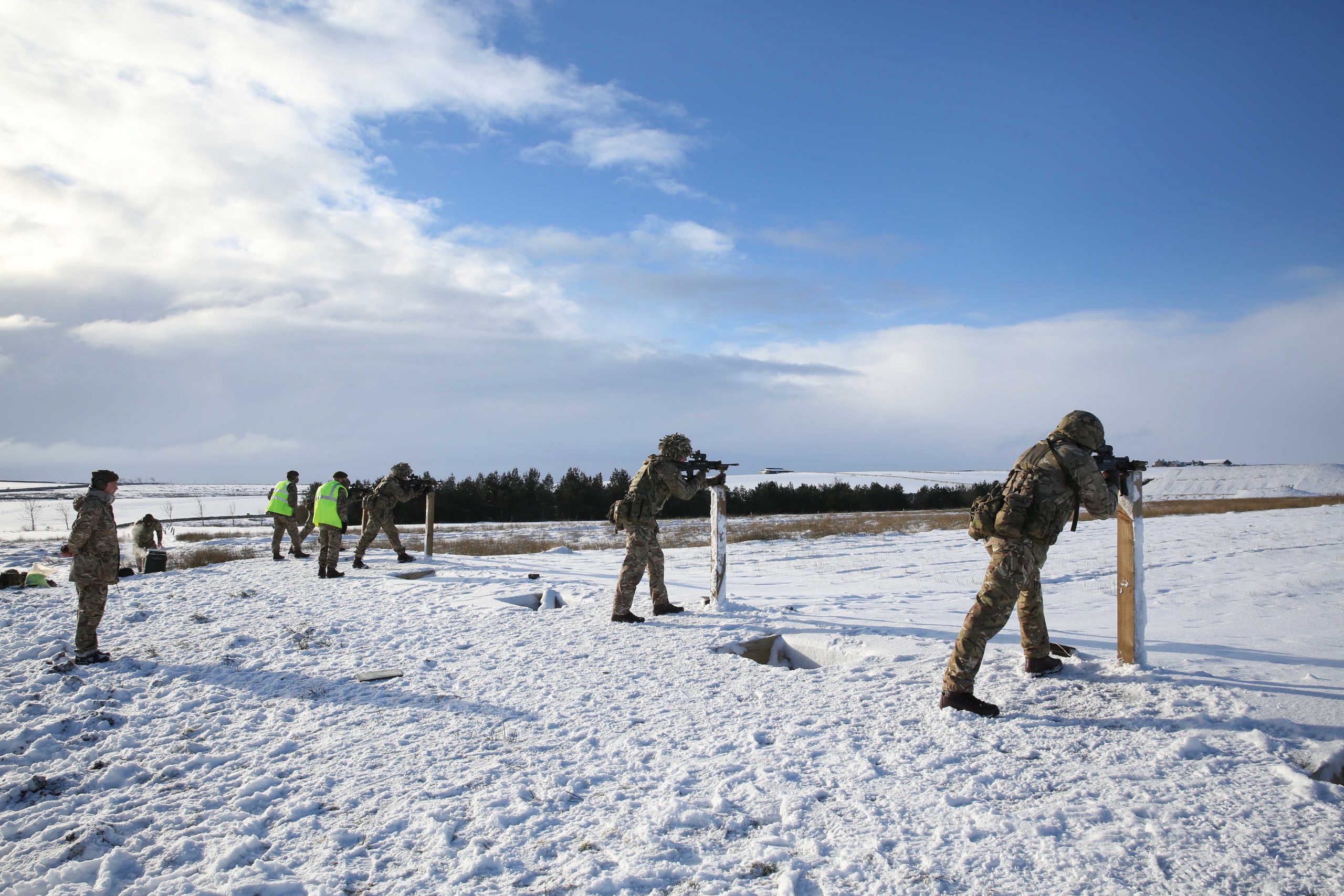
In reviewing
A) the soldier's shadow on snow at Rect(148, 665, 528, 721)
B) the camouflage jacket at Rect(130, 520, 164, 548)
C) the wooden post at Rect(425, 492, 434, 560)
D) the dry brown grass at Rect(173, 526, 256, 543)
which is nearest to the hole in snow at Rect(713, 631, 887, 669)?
the soldier's shadow on snow at Rect(148, 665, 528, 721)

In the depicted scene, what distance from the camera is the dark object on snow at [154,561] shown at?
1286 centimetres

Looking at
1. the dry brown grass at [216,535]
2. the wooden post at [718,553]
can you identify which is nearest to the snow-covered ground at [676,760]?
the wooden post at [718,553]

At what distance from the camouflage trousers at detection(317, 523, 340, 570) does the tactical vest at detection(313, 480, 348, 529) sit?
0.07 m

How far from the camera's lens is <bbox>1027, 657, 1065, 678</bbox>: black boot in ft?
15.9

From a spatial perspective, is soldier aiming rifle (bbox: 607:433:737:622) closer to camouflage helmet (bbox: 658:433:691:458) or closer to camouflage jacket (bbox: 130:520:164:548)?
camouflage helmet (bbox: 658:433:691:458)

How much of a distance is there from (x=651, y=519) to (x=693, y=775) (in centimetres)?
378

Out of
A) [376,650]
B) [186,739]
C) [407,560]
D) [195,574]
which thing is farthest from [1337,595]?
[195,574]

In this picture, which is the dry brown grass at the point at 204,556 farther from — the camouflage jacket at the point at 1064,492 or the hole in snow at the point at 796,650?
the camouflage jacket at the point at 1064,492

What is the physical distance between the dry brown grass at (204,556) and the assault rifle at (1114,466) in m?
14.7

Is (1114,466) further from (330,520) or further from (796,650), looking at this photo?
(330,520)

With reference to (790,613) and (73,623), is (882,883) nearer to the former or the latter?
(790,613)

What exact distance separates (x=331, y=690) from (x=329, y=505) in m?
6.68

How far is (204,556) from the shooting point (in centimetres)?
1576

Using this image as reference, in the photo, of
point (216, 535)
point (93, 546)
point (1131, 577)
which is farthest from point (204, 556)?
point (1131, 577)
